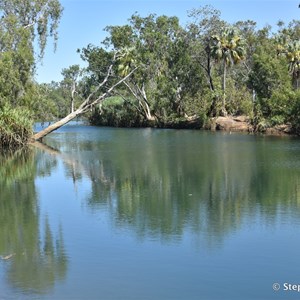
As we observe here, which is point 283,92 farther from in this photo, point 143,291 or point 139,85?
point 143,291

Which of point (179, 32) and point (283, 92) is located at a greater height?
point (179, 32)

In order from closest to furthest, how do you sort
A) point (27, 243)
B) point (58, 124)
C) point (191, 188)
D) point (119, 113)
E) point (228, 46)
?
point (27, 243), point (191, 188), point (58, 124), point (228, 46), point (119, 113)

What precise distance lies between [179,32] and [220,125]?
1341 cm

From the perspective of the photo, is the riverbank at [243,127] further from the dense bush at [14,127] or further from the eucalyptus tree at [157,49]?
the dense bush at [14,127]

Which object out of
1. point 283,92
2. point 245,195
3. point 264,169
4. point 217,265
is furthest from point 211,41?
point 217,265

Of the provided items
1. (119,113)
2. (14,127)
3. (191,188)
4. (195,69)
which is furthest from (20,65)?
(119,113)

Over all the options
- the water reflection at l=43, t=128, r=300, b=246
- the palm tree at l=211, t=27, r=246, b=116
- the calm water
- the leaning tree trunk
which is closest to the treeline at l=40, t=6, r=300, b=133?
the palm tree at l=211, t=27, r=246, b=116

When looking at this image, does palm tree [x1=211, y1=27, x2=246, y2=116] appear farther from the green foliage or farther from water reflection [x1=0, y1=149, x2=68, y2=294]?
water reflection [x1=0, y1=149, x2=68, y2=294]

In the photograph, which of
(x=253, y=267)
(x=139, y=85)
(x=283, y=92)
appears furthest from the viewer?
(x=139, y=85)

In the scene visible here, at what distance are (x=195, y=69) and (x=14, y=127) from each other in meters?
33.6

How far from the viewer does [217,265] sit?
10.2 metres

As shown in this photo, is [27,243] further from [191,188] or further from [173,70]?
[173,70]

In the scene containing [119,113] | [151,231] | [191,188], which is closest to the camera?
[151,231]

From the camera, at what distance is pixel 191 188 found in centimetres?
1911
